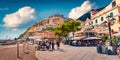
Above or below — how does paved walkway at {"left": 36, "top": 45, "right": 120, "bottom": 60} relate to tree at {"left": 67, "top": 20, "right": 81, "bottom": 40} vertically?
below

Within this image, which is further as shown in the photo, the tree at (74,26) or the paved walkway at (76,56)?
the tree at (74,26)

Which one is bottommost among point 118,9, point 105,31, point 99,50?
point 99,50

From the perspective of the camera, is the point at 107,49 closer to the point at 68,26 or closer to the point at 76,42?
the point at 76,42

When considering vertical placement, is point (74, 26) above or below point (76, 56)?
above

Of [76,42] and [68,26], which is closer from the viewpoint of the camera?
[76,42]

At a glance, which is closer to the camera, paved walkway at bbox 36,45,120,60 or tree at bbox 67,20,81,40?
paved walkway at bbox 36,45,120,60

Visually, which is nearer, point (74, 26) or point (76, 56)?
point (76, 56)

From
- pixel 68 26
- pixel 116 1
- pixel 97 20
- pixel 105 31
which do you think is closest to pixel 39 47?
pixel 105 31

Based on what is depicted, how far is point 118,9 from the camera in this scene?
44.1 m

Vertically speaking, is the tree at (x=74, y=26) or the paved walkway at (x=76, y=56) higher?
the tree at (x=74, y=26)

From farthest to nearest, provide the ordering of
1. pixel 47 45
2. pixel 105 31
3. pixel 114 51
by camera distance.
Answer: pixel 105 31, pixel 47 45, pixel 114 51

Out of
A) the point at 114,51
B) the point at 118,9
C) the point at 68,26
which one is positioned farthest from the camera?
the point at 68,26

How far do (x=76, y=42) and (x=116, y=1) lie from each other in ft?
46.0

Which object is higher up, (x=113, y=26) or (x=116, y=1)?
(x=116, y=1)
